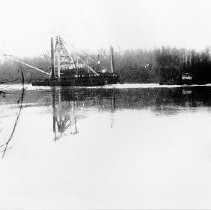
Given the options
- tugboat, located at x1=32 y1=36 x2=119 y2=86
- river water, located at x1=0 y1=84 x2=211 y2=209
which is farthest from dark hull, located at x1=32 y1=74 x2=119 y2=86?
river water, located at x1=0 y1=84 x2=211 y2=209

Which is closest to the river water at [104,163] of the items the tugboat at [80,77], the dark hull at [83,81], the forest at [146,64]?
the forest at [146,64]

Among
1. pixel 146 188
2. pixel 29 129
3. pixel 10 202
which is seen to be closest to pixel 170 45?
pixel 29 129

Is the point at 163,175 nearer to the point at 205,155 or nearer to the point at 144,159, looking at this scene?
the point at 144,159

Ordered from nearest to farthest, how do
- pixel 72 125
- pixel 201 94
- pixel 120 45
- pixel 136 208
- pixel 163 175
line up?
1. pixel 136 208
2. pixel 163 175
3. pixel 72 125
4. pixel 120 45
5. pixel 201 94

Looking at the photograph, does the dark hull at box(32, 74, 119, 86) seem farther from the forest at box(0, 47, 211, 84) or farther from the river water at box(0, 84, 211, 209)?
the river water at box(0, 84, 211, 209)

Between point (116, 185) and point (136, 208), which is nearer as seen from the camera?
point (136, 208)

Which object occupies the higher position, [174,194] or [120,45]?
[120,45]
